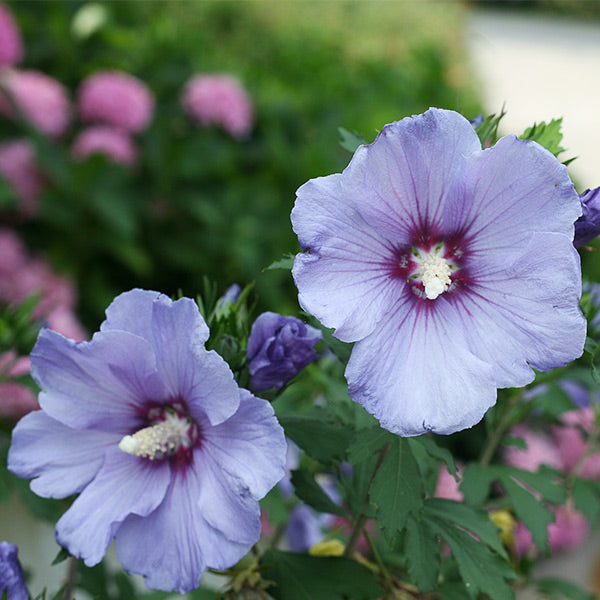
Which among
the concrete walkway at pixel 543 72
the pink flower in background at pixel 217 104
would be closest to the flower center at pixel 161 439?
the pink flower in background at pixel 217 104

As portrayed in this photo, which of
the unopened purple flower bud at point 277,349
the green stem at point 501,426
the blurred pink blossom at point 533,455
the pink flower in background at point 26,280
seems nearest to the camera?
the unopened purple flower bud at point 277,349

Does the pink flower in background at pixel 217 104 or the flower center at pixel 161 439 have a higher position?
the flower center at pixel 161 439

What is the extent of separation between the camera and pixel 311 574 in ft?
2.72

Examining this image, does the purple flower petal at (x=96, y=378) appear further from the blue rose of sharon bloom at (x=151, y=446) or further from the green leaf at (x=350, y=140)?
the green leaf at (x=350, y=140)

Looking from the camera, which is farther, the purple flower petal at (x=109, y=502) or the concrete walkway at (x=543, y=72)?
the concrete walkway at (x=543, y=72)

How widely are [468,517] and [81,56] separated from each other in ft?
8.12

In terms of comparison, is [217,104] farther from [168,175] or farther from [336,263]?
[336,263]

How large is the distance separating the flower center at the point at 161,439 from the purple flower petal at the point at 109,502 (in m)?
0.02

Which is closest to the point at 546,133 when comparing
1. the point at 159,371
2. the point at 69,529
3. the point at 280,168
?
the point at 159,371

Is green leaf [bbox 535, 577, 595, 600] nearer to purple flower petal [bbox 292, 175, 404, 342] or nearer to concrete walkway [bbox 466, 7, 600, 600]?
purple flower petal [bbox 292, 175, 404, 342]

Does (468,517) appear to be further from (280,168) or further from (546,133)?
(280,168)

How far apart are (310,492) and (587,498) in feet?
1.73

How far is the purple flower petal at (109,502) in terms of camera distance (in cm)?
66

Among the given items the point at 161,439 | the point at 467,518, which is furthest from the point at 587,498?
the point at 161,439
